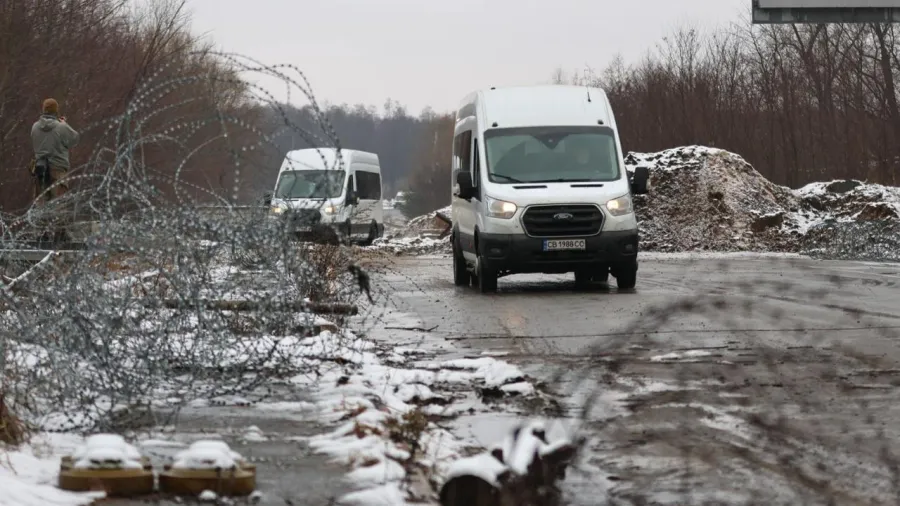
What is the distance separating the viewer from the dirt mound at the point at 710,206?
40781 millimetres

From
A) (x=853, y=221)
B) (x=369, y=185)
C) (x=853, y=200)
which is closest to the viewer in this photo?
(x=853, y=221)

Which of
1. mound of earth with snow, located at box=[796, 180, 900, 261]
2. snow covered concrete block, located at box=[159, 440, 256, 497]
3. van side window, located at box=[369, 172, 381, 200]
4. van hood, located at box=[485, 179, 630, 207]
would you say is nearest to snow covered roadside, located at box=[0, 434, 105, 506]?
snow covered concrete block, located at box=[159, 440, 256, 497]

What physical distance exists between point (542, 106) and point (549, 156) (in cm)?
94

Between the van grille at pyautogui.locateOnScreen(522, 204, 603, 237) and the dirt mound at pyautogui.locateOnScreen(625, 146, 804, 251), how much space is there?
21.3m

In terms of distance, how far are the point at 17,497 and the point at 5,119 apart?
23207mm

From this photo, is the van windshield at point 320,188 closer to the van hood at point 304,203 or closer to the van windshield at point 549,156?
the van hood at point 304,203

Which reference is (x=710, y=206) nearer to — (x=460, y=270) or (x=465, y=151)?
(x=460, y=270)

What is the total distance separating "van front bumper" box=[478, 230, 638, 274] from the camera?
1917cm

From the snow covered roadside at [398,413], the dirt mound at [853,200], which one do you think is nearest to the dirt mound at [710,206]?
the dirt mound at [853,200]

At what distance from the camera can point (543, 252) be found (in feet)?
63.0

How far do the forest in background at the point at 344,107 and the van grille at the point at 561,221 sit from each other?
2.87 meters

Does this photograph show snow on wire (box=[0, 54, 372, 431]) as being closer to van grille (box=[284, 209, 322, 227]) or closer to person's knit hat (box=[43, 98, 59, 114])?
van grille (box=[284, 209, 322, 227])

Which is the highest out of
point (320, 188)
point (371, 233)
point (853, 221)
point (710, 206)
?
point (320, 188)

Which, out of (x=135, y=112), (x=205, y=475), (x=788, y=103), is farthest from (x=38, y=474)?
(x=788, y=103)
